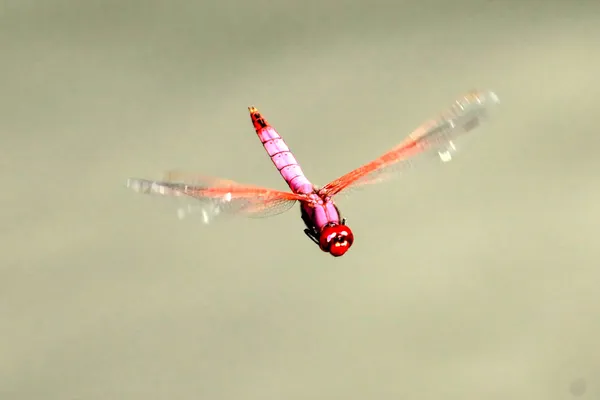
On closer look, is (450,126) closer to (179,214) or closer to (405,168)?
(405,168)

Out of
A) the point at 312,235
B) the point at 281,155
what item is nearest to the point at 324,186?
the point at 312,235

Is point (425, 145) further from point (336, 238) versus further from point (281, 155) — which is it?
point (281, 155)

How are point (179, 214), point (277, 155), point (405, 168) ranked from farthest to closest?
point (277, 155) → point (405, 168) → point (179, 214)

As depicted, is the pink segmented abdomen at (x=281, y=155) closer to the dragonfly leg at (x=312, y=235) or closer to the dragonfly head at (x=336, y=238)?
the dragonfly leg at (x=312, y=235)

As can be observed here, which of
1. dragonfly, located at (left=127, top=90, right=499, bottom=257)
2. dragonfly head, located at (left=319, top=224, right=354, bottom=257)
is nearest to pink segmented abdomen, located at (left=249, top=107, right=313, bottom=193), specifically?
dragonfly, located at (left=127, top=90, right=499, bottom=257)

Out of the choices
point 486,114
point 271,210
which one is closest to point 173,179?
point 271,210

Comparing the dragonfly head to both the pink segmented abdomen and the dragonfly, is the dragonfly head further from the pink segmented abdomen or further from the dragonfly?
the pink segmented abdomen
